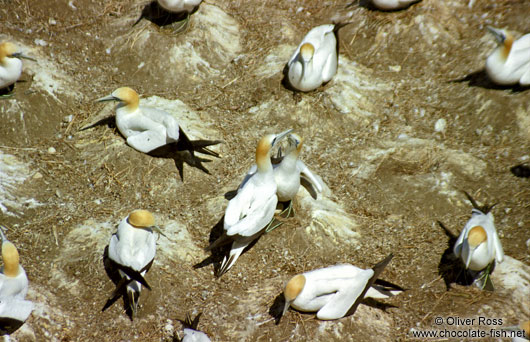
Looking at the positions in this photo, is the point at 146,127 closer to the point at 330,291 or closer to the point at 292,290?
the point at 292,290

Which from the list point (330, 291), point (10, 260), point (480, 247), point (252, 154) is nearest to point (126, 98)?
point (252, 154)

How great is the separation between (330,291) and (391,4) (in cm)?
547

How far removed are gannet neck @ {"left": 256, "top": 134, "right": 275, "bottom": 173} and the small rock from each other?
3.11 meters

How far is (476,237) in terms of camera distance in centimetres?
504

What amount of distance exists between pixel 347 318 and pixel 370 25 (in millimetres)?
5411

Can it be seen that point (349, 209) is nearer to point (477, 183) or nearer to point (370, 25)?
point (477, 183)

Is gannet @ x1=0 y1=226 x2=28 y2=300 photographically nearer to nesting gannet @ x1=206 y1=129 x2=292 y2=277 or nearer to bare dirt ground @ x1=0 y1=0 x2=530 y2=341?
bare dirt ground @ x1=0 y1=0 x2=530 y2=341

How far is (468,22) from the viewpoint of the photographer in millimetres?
8406

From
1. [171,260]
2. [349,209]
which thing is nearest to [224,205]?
[171,260]

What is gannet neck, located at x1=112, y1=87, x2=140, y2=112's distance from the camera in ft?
21.4

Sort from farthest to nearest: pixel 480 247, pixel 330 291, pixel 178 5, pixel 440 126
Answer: pixel 178 5, pixel 440 126, pixel 480 247, pixel 330 291

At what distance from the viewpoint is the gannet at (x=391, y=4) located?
8.28 metres

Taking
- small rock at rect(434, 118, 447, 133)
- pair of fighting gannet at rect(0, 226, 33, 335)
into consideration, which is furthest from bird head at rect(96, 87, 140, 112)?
small rock at rect(434, 118, 447, 133)

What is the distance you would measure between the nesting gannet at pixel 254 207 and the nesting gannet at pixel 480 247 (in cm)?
206
